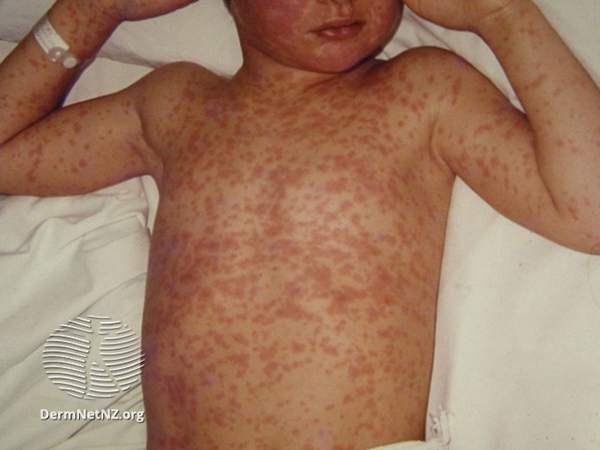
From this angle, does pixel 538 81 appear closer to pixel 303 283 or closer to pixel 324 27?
pixel 324 27

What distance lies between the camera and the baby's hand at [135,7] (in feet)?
4.71

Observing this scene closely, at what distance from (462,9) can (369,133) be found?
0.27m

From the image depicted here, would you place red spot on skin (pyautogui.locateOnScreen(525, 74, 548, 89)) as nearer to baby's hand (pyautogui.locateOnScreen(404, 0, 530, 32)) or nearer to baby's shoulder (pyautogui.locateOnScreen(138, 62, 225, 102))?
baby's hand (pyautogui.locateOnScreen(404, 0, 530, 32))

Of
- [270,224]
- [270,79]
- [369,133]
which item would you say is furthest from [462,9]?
[270,224]

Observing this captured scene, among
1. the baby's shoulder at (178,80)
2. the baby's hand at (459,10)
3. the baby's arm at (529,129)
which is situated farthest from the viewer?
the baby's shoulder at (178,80)

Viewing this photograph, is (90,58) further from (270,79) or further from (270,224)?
(270,224)

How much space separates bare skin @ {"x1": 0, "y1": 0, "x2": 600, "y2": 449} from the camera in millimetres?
1098

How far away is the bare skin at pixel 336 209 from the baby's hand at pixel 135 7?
0.26 meters

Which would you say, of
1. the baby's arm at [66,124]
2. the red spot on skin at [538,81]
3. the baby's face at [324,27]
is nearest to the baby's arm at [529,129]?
the red spot on skin at [538,81]

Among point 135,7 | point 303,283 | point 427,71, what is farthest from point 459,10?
point 135,7

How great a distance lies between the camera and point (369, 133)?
1210 millimetres

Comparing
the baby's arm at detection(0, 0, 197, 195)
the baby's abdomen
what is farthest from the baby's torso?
the baby's arm at detection(0, 0, 197, 195)

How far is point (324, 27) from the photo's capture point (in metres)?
1.18

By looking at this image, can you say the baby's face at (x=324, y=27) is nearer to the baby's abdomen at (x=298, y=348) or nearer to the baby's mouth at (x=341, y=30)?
the baby's mouth at (x=341, y=30)
